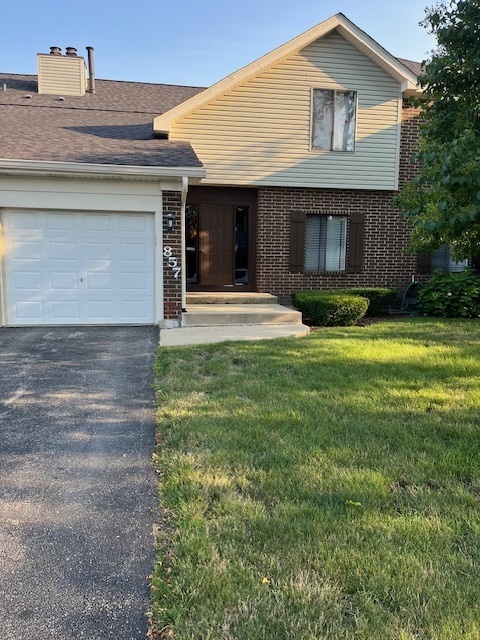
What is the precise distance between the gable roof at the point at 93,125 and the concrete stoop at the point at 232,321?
283 cm

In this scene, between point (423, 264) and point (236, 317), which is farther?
point (423, 264)

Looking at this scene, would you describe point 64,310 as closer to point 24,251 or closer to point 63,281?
point 63,281

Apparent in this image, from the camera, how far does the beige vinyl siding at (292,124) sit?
10.8 meters

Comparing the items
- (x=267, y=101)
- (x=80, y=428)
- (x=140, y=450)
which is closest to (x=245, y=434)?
(x=140, y=450)

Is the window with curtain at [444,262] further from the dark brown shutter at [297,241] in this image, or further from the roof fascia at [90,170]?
the roof fascia at [90,170]

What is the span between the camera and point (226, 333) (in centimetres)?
813

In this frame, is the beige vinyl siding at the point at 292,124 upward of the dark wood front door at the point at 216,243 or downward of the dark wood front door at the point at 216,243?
upward

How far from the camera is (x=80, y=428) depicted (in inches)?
164

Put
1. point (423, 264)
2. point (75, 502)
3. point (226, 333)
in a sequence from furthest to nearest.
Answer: point (423, 264) < point (226, 333) < point (75, 502)

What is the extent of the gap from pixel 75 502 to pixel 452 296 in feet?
32.0

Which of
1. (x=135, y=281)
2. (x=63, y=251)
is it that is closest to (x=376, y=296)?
(x=135, y=281)

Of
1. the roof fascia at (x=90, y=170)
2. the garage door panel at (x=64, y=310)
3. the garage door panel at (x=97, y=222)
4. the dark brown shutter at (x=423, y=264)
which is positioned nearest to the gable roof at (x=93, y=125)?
the roof fascia at (x=90, y=170)

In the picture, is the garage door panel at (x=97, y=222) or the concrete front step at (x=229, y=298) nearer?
the garage door panel at (x=97, y=222)

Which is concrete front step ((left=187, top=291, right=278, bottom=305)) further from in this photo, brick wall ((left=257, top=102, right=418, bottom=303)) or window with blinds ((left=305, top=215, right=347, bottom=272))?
window with blinds ((left=305, top=215, right=347, bottom=272))
